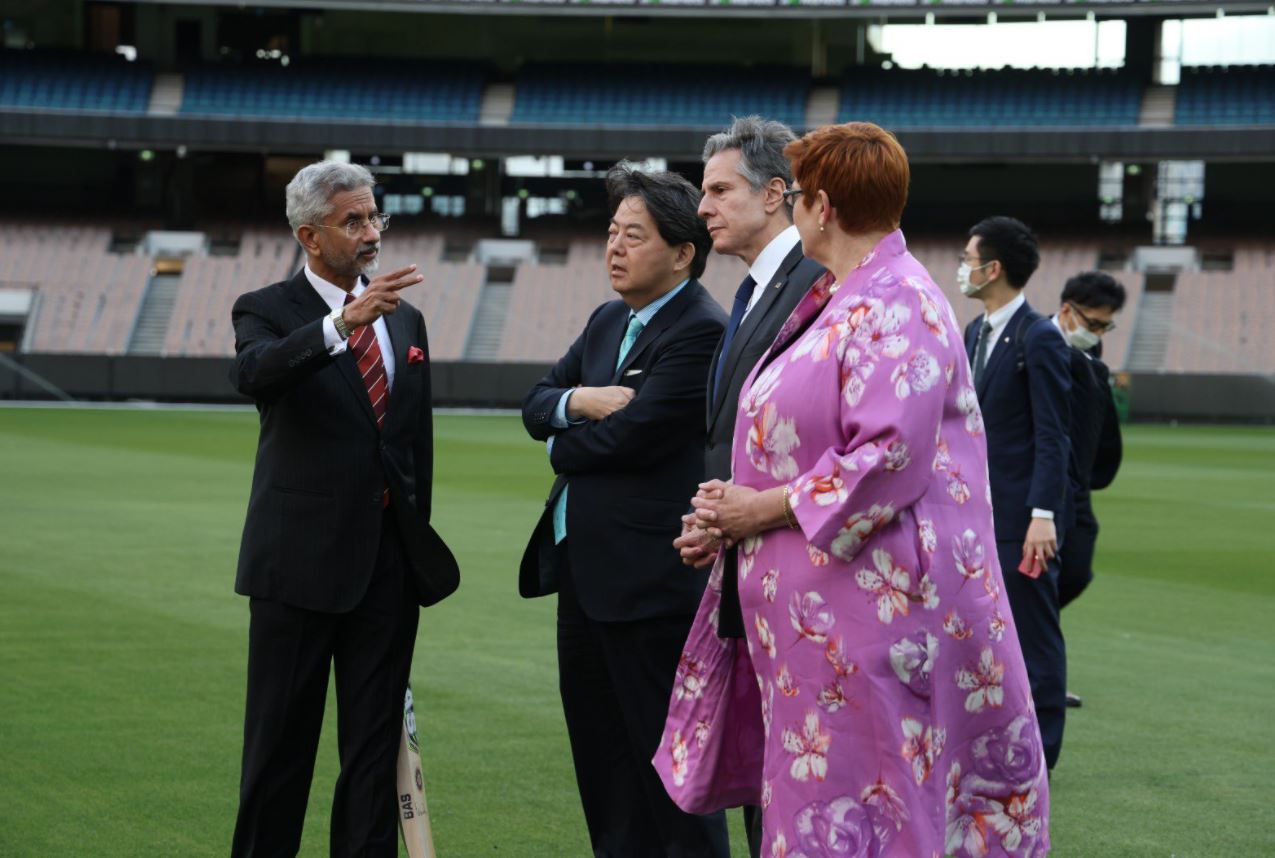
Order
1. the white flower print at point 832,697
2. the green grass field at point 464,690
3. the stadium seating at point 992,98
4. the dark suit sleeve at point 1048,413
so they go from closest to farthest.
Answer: the white flower print at point 832,697 → the green grass field at point 464,690 → the dark suit sleeve at point 1048,413 → the stadium seating at point 992,98

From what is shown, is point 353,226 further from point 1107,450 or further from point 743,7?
point 743,7

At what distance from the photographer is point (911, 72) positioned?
5191cm

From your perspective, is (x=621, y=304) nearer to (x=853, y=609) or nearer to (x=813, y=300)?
(x=813, y=300)

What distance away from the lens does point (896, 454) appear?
368 cm

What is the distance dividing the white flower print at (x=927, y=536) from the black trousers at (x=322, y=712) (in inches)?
73.7

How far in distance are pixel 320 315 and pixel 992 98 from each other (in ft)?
157

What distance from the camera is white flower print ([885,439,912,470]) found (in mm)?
3672

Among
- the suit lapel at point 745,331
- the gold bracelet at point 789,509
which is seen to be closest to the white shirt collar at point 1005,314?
the suit lapel at point 745,331

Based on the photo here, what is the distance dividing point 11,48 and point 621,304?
2025 inches

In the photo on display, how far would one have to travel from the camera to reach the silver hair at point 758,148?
4.76 m

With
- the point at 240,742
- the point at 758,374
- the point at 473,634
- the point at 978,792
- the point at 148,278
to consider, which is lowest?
the point at 148,278

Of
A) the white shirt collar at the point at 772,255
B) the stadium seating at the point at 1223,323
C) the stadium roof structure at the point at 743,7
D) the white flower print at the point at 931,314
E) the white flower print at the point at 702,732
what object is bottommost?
the stadium seating at the point at 1223,323

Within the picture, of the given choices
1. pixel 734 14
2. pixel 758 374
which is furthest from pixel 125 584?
pixel 734 14

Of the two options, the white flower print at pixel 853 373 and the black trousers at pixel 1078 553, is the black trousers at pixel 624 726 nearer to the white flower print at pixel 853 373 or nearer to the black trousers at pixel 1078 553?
the white flower print at pixel 853 373
